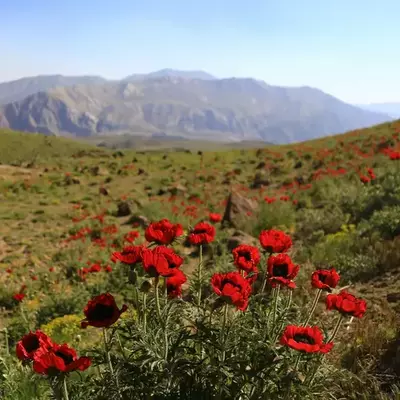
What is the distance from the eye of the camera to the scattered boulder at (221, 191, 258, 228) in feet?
36.5

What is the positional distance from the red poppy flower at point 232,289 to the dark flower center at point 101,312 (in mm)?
629

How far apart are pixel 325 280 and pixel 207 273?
870 millimetres

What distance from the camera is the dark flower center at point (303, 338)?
1977 mm

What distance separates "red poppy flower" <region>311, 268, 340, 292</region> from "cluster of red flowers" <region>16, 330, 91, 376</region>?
1.49 meters

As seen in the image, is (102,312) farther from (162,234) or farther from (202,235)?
(202,235)

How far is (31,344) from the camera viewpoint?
7.95 feet

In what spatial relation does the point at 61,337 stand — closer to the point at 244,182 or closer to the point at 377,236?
the point at 377,236

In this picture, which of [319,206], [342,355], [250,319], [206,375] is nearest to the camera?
[206,375]

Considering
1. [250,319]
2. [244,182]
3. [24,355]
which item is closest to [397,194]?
[250,319]

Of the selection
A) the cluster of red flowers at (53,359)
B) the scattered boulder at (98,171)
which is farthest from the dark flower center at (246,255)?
the scattered boulder at (98,171)

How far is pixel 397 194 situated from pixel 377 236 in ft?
6.49

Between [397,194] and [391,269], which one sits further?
[397,194]

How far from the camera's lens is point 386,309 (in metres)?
4.52

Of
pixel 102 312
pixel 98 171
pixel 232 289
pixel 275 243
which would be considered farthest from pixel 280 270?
pixel 98 171
